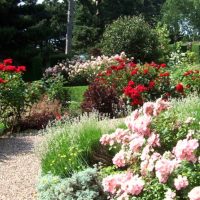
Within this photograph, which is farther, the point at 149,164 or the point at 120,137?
the point at 120,137

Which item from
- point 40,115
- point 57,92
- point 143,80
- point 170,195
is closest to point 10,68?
point 40,115

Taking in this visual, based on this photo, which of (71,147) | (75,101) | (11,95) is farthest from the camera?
(75,101)

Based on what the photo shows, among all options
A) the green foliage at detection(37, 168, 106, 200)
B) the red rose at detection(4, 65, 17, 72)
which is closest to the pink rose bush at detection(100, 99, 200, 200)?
the green foliage at detection(37, 168, 106, 200)

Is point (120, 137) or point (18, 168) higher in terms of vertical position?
point (120, 137)

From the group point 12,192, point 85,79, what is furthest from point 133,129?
point 85,79

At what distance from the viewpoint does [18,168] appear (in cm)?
688

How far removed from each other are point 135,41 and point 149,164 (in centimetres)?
1919

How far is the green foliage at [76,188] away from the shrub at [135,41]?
701 inches

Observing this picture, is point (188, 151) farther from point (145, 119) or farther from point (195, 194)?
point (145, 119)

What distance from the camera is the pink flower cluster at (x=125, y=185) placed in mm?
3561

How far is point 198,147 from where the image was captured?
3.77 metres

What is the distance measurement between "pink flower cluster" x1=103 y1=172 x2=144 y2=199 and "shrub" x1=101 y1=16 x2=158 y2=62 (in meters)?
18.8

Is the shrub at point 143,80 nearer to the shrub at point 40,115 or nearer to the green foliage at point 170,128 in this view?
the shrub at point 40,115

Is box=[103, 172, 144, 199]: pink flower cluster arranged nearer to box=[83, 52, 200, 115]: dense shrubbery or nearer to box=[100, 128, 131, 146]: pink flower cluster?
box=[100, 128, 131, 146]: pink flower cluster
